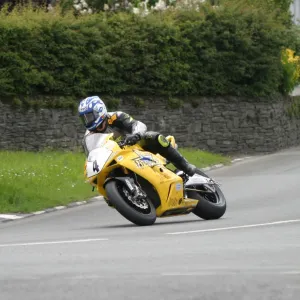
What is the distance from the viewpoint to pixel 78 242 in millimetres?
11906

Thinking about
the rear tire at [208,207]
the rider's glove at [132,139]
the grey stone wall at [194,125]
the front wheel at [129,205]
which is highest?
the rider's glove at [132,139]

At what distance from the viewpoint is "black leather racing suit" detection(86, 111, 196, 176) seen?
581 inches

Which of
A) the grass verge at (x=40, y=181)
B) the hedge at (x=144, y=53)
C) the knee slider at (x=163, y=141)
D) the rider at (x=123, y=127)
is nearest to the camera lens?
the rider at (x=123, y=127)

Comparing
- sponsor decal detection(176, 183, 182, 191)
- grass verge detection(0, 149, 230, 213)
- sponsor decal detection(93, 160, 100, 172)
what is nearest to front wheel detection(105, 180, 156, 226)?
sponsor decal detection(93, 160, 100, 172)

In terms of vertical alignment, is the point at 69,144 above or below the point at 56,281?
below

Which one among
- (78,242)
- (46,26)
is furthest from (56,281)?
(46,26)

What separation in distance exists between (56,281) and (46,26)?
22.2 meters

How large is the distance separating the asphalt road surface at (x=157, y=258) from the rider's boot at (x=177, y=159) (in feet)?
2.13

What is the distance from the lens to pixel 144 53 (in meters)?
32.0

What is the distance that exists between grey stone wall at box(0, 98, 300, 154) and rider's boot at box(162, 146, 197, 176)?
14838 mm

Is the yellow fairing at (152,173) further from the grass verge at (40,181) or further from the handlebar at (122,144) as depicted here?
the grass verge at (40,181)

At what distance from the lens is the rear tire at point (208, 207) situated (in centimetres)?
1522

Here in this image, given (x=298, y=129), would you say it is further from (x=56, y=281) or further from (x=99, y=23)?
(x=56, y=281)

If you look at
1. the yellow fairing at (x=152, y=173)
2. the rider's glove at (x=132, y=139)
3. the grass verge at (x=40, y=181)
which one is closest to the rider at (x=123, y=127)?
the rider's glove at (x=132, y=139)
